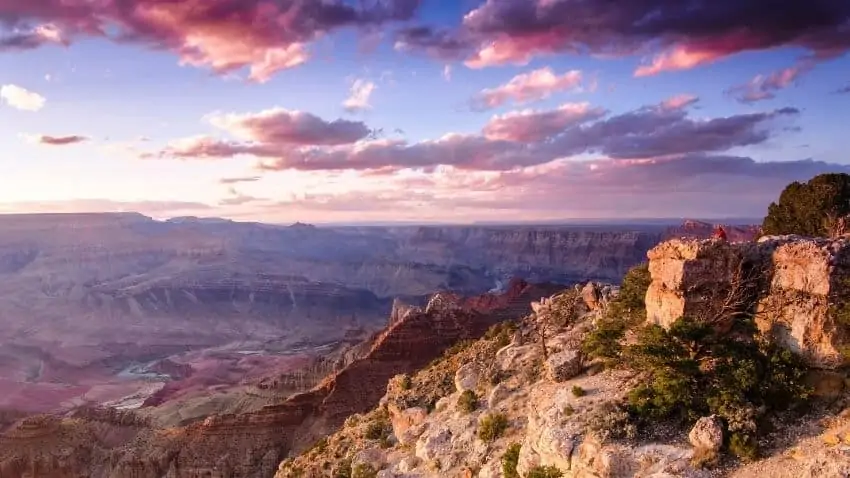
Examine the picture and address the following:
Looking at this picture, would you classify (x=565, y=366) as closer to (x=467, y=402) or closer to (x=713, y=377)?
(x=467, y=402)

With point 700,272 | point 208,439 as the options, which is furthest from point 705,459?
point 208,439

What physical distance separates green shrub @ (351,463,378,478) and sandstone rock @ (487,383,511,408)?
251 inches

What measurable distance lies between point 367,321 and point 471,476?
16941 centimetres

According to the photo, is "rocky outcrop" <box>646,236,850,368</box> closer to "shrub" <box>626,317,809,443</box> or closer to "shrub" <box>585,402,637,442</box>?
"shrub" <box>626,317,809,443</box>

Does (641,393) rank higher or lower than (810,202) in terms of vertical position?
lower

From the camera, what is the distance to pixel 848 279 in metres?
19.9

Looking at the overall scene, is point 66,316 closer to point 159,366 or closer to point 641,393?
Answer: point 159,366

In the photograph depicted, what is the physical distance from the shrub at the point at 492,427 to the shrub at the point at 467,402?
115 inches

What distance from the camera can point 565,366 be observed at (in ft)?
85.6

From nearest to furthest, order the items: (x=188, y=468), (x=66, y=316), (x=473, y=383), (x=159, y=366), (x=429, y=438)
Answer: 1. (x=429, y=438)
2. (x=473, y=383)
3. (x=188, y=468)
4. (x=159, y=366)
5. (x=66, y=316)

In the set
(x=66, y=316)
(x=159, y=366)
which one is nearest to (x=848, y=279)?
(x=159, y=366)

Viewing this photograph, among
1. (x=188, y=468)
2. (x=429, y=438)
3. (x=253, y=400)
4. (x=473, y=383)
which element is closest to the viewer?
(x=429, y=438)

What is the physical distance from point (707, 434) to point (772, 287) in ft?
21.9

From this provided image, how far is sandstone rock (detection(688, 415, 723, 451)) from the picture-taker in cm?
1811
